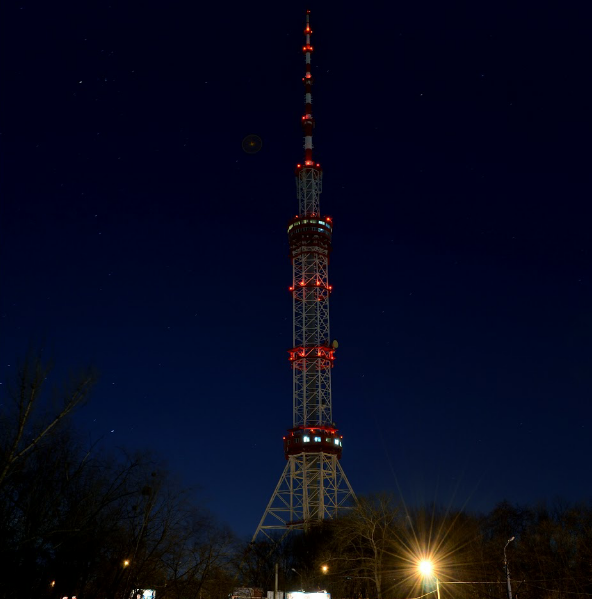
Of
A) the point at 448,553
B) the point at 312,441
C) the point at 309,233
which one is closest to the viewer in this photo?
the point at 448,553

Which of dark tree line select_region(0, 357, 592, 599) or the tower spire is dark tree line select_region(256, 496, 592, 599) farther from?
the tower spire

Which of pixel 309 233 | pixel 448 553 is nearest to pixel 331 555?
pixel 448 553

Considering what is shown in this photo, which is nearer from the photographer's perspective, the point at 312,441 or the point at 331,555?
the point at 331,555

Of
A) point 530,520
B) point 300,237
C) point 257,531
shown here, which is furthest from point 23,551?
point 300,237

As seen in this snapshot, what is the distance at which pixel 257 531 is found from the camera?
7469 centimetres

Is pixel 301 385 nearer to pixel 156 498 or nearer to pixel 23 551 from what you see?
pixel 156 498

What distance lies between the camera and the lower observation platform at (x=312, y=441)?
7594 cm

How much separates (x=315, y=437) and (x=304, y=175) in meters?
34.6

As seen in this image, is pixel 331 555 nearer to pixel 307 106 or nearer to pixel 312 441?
pixel 312 441

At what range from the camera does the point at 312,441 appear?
7612 centimetres

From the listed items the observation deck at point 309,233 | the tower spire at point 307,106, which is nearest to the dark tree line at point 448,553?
the observation deck at point 309,233

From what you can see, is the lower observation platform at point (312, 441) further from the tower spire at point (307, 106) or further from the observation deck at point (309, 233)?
the tower spire at point (307, 106)

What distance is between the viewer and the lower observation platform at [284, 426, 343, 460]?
7594cm

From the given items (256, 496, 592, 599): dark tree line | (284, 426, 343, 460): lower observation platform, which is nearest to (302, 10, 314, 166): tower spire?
(284, 426, 343, 460): lower observation platform
